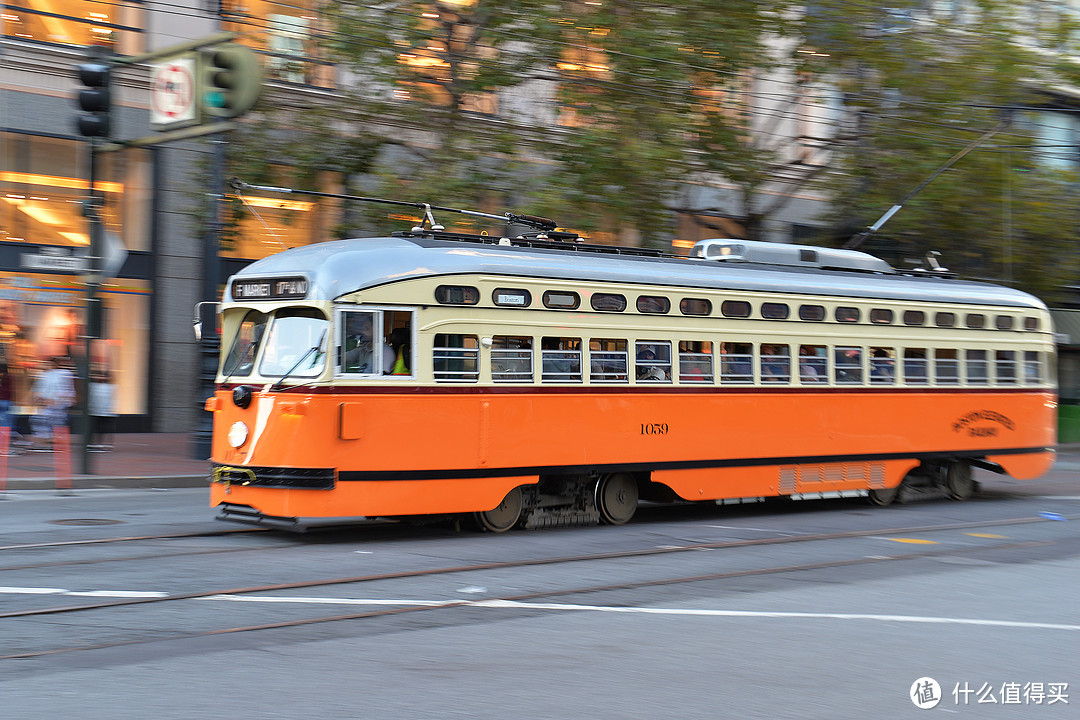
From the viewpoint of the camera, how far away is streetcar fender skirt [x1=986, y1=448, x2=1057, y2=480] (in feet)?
55.0

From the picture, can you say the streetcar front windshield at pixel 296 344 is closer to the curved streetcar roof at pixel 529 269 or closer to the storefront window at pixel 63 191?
the curved streetcar roof at pixel 529 269

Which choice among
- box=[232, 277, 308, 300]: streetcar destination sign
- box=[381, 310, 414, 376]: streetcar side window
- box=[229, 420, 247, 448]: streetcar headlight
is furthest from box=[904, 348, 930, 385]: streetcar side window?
box=[229, 420, 247, 448]: streetcar headlight

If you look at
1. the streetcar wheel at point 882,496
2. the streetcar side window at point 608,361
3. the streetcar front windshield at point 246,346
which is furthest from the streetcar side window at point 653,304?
the streetcar wheel at point 882,496

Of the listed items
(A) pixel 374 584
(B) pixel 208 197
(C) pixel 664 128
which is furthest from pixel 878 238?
(A) pixel 374 584

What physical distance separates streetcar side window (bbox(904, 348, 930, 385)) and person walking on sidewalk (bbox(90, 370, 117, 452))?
13.1m

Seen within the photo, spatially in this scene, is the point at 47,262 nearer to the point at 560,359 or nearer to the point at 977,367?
the point at 560,359

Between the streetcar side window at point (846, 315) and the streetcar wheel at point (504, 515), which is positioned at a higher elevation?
the streetcar side window at point (846, 315)

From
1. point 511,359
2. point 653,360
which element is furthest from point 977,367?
point 511,359

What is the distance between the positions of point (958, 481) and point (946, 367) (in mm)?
1870

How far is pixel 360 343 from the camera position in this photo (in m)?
10.7

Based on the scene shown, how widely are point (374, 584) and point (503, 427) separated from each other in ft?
10.2

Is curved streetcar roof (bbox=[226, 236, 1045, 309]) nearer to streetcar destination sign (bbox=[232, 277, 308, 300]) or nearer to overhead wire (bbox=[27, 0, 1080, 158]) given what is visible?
streetcar destination sign (bbox=[232, 277, 308, 300])

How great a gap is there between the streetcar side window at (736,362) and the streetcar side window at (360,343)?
14.6 ft

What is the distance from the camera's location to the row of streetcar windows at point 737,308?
37.6 ft
